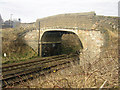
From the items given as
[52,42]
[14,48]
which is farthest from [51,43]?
[14,48]

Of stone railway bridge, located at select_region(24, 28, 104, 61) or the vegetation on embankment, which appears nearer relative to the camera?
stone railway bridge, located at select_region(24, 28, 104, 61)

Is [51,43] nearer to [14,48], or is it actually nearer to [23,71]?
[14,48]

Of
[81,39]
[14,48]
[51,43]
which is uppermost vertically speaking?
[81,39]

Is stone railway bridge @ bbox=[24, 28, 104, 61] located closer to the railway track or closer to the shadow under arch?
the shadow under arch

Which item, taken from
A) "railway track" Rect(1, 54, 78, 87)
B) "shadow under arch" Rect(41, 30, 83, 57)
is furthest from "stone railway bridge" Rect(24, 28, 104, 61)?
"railway track" Rect(1, 54, 78, 87)

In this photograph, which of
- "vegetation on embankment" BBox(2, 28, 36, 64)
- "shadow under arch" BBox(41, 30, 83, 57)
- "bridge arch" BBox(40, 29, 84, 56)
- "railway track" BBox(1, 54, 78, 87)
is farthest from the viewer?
"shadow under arch" BBox(41, 30, 83, 57)

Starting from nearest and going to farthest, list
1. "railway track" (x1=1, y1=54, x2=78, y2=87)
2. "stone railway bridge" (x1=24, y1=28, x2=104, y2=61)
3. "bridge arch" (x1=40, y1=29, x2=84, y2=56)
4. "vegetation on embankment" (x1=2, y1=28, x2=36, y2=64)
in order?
"railway track" (x1=1, y1=54, x2=78, y2=87), "stone railway bridge" (x1=24, y1=28, x2=104, y2=61), "vegetation on embankment" (x1=2, y1=28, x2=36, y2=64), "bridge arch" (x1=40, y1=29, x2=84, y2=56)

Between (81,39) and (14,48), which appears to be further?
(14,48)

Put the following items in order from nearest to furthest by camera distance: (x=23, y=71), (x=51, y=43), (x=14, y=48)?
(x=23, y=71), (x=14, y=48), (x=51, y=43)

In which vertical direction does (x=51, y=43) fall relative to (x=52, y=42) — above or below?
below

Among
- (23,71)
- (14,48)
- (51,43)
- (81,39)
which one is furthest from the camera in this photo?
(51,43)

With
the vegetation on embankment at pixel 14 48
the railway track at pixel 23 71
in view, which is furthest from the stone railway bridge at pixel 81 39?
the railway track at pixel 23 71

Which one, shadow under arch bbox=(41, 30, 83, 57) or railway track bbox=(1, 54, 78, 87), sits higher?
shadow under arch bbox=(41, 30, 83, 57)

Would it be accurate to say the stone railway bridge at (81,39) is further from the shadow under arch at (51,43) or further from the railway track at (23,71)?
the railway track at (23,71)
